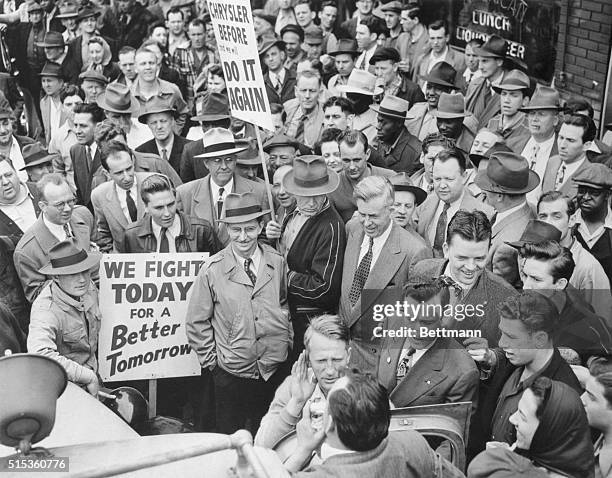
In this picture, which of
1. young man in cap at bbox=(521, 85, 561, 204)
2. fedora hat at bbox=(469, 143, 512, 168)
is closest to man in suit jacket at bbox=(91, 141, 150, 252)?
fedora hat at bbox=(469, 143, 512, 168)

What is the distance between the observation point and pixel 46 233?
21.3 feet

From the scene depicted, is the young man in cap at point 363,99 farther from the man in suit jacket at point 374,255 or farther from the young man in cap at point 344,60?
the man in suit jacket at point 374,255

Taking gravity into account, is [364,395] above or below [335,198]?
above

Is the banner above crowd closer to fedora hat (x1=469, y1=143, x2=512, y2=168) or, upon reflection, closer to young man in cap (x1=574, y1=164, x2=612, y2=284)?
fedora hat (x1=469, y1=143, x2=512, y2=168)

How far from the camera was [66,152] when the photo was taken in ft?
30.9

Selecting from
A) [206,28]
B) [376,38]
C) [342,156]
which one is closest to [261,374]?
[342,156]

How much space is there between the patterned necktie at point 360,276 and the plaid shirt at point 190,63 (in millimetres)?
7507

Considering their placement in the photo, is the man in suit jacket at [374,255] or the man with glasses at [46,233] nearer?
the man in suit jacket at [374,255]

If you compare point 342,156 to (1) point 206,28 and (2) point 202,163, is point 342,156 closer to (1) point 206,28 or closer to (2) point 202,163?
(2) point 202,163

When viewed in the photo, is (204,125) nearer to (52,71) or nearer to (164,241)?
(164,241)

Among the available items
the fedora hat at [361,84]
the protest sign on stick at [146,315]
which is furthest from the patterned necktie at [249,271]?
the fedora hat at [361,84]

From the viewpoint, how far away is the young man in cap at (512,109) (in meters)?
8.77

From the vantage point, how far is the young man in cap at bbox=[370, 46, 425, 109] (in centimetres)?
1073

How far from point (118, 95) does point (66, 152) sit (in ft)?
2.57
